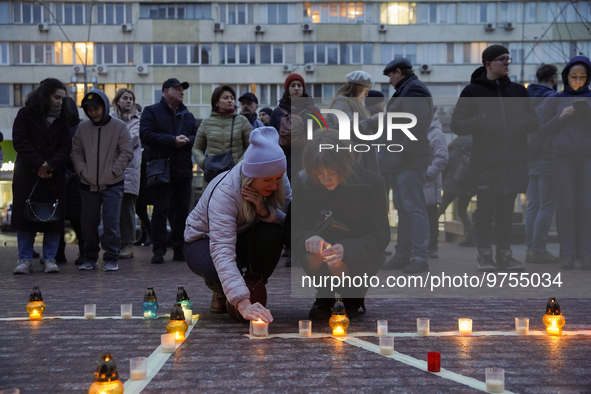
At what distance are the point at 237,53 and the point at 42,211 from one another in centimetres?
3381

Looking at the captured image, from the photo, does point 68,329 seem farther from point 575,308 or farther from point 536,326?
point 575,308

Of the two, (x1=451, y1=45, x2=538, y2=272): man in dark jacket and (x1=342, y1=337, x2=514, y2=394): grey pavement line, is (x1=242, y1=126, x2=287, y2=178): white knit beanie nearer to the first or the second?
(x1=342, y1=337, x2=514, y2=394): grey pavement line

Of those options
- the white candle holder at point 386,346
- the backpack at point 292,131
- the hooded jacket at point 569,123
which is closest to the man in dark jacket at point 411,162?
the backpack at point 292,131

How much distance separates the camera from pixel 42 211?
719 cm

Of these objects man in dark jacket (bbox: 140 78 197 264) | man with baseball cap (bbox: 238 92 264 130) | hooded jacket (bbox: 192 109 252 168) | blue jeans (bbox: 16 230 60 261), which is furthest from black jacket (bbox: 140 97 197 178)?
blue jeans (bbox: 16 230 60 261)

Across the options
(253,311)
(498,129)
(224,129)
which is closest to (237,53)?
(224,129)

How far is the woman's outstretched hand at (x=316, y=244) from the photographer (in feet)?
13.9

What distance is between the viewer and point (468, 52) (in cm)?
3959

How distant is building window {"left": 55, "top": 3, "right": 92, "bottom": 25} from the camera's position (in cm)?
3925

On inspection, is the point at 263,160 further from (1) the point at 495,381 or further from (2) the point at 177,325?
(1) the point at 495,381

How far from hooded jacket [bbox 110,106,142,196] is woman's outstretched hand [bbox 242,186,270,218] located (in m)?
4.76

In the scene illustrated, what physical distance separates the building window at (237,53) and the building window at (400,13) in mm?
7824

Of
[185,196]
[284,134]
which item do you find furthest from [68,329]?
[185,196]

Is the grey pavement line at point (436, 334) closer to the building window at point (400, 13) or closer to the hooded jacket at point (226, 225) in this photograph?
the hooded jacket at point (226, 225)
